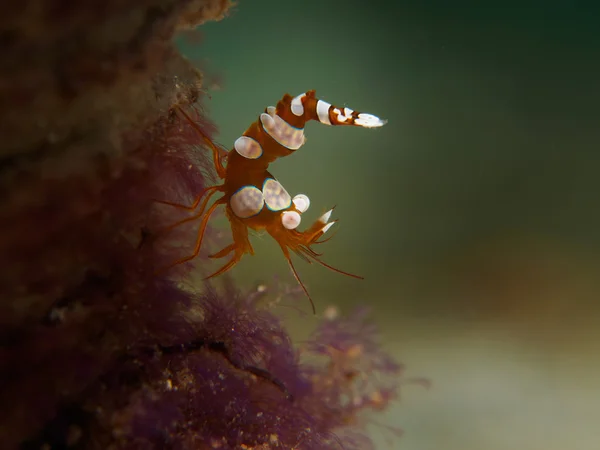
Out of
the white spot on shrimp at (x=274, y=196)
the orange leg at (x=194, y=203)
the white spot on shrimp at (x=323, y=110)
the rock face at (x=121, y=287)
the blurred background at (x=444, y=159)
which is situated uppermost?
the blurred background at (x=444, y=159)

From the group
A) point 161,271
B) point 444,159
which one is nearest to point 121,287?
point 161,271

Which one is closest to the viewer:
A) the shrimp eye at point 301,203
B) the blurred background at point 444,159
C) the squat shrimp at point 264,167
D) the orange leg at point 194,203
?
the orange leg at point 194,203

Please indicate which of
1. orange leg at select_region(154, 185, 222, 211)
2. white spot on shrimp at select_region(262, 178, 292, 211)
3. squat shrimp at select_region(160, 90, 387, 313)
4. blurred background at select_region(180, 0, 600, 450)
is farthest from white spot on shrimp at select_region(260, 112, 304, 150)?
blurred background at select_region(180, 0, 600, 450)

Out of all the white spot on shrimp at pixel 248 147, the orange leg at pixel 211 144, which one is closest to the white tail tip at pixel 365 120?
the white spot on shrimp at pixel 248 147

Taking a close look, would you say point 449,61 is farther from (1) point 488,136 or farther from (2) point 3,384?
(2) point 3,384

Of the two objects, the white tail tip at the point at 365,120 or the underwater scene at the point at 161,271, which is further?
the white tail tip at the point at 365,120

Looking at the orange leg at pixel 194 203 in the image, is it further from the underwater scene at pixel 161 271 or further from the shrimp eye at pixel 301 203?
the shrimp eye at pixel 301 203

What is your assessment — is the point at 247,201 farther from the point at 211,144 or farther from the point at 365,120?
the point at 365,120
